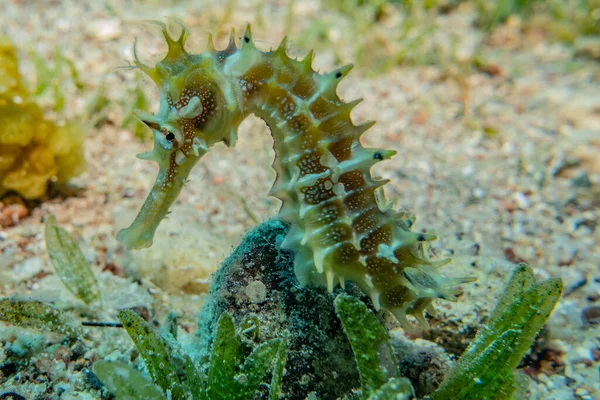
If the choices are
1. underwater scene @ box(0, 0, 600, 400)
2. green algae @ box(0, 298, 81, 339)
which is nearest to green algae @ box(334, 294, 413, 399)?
underwater scene @ box(0, 0, 600, 400)

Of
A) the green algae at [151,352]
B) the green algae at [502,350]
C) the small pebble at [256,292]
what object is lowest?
the green algae at [502,350]

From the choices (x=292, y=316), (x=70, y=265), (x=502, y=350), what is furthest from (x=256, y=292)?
(x=70, y=265)

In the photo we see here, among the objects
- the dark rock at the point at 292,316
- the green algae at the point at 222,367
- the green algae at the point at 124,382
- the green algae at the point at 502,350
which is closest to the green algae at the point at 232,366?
the green algae at the point at 222,367

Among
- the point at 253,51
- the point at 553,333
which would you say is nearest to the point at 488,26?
the point at 553,333

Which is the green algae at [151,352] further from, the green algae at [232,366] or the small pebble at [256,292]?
the small pebble at [256,292]

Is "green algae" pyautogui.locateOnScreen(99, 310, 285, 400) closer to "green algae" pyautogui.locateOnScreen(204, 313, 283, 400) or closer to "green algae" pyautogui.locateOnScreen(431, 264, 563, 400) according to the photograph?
"green algae" pyautogui.locateOnScreen(204, 313, 283, 400)

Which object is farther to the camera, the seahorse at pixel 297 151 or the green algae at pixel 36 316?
A: the green algae at pixel 36 316

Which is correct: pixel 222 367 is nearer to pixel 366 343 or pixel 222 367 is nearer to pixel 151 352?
pixel 151 352

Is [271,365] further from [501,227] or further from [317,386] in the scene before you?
[501,227]

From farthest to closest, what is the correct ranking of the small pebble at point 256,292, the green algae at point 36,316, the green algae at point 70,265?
the green algae at point 70,265
the green algae at point 36,316
the small pebble at point 256,292
